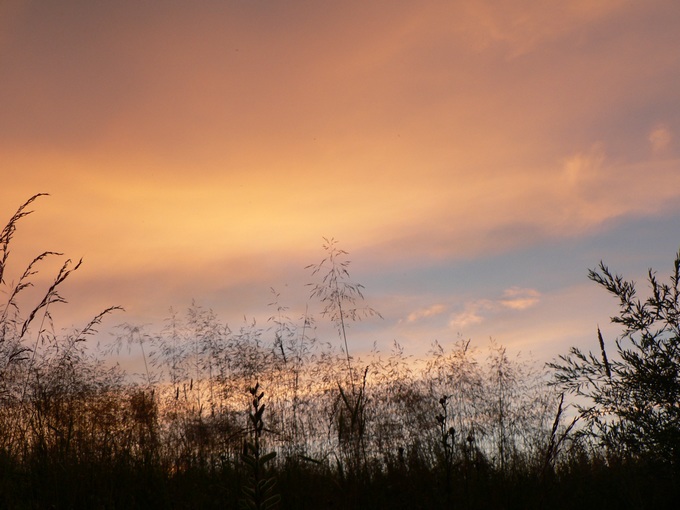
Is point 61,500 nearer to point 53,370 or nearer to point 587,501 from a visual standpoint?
point 53,370

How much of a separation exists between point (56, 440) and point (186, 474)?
106 centimetres

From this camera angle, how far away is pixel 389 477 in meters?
4.85

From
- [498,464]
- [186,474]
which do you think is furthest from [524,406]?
[186,474]

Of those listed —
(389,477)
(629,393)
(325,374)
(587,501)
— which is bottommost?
Result: (587,501)

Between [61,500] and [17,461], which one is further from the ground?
[17,461]

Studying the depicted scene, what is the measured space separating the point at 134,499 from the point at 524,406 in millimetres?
4991

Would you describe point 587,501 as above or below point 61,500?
below

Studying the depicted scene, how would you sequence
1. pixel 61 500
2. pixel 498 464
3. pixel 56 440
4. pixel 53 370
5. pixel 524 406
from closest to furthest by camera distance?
pixel 61 500
pixel 56 440
pixel 498 464
pixel 53 370
pixel 524 406

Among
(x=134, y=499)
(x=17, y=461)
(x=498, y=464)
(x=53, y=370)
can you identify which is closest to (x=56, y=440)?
(x=17, y=461)

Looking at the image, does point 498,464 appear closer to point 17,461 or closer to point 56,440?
point 56,440

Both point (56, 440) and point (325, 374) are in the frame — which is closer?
point (56, 440)

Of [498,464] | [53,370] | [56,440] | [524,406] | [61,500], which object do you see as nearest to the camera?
[61,500]

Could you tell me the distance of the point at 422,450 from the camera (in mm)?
5809

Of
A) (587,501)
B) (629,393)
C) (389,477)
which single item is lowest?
(587,501)
